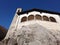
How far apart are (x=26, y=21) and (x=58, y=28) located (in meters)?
7.49

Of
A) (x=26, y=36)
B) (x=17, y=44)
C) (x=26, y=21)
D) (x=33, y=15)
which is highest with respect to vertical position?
(x=33, y=15)

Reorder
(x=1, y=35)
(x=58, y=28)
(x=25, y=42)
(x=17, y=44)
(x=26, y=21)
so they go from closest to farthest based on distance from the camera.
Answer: (x=25, y=42), (x=17, y=44), (x=58, y=28), (x=26, y=21), (x=1, y=35)

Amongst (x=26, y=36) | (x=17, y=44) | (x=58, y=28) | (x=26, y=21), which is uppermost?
(x=26, y=21)

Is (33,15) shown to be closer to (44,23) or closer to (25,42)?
(44,23)

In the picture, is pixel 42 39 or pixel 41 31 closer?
pixel 42 39

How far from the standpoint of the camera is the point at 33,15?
26375mm

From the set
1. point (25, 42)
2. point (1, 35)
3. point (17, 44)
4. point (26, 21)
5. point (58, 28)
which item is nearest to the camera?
point (25, 42)

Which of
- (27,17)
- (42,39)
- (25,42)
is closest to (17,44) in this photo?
(25,42)

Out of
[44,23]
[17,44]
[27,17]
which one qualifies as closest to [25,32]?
[17,44]

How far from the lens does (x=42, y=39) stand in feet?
45.1

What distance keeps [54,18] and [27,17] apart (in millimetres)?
6754

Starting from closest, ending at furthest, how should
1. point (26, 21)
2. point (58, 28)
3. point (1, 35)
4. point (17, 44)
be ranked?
point (17, 44)
point (58, 28)
point (26, 21)
point (1, 35)

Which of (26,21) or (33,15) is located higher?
(33,15)

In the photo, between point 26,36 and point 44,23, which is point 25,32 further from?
point 44,23
